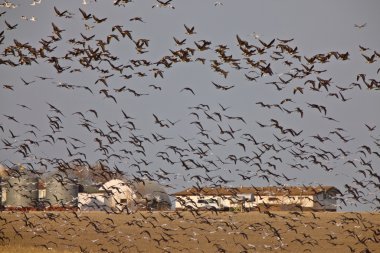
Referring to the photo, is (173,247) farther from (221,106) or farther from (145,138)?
(221,106)

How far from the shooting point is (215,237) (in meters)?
61.8

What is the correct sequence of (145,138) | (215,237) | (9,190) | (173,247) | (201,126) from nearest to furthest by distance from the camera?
1. (201,126)
2. (145,138)
3. (173,247)
4. (215,237)
5. (9,190)

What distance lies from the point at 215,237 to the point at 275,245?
10.8 metres

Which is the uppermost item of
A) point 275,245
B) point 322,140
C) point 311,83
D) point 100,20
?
point 100,20

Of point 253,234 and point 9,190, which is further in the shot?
point 9,190

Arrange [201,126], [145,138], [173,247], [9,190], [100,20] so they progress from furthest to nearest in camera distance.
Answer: [9,190]
[173,247]
[145,138]
[201,126]
[100,20]

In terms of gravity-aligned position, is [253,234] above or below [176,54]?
below

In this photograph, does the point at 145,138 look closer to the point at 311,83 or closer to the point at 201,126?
the point at 201,126

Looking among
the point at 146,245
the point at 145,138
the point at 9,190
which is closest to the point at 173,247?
the point at 146,245

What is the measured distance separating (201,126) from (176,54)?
12.8ft

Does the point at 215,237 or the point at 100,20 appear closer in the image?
the point at 100,20

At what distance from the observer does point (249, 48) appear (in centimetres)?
2875

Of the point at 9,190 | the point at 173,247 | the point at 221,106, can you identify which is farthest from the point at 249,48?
the point at 9,190

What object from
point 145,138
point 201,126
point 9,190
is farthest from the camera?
point 9,190
